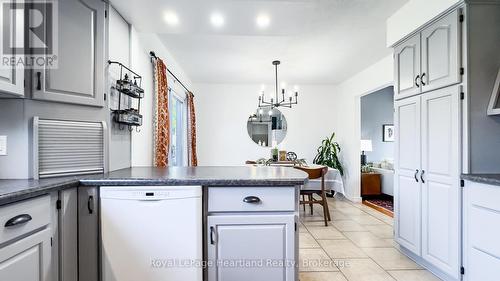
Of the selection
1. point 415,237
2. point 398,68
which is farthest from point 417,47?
point 415,237

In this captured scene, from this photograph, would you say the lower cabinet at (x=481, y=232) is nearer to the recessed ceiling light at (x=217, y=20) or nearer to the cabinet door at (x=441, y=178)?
the cabinet door at (x=441, y=178)

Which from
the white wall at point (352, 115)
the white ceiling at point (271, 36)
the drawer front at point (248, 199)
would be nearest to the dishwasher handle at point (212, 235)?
the drawer front at point (248, 199)

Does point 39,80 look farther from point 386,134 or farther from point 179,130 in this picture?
point 386,134

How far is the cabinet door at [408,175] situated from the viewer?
2348mm

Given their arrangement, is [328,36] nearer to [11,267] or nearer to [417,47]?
[417,47]

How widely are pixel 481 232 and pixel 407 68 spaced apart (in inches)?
60.1

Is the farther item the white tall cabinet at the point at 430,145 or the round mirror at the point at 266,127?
the round mirror at the point at 266,127

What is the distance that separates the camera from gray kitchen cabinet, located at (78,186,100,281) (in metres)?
1.57

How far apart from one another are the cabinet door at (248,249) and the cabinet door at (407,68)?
1.88 metres

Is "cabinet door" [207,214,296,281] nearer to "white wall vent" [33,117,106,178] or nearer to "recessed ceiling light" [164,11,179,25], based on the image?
"white wall vent" [33,117,106,178]

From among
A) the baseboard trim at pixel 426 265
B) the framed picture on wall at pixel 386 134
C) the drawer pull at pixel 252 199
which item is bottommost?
the baseboard trim at pixel 426 265

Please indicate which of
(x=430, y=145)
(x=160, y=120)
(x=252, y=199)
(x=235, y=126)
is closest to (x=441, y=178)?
(x=430, y=145)

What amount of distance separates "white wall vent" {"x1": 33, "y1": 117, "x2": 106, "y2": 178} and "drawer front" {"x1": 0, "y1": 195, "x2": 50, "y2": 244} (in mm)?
379

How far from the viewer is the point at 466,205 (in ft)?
6.13
